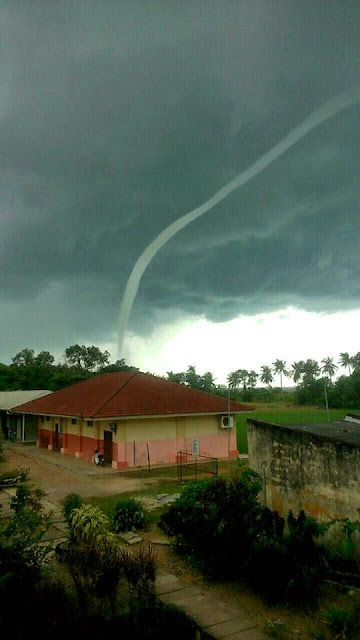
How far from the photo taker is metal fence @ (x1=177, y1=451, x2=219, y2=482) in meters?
19.2

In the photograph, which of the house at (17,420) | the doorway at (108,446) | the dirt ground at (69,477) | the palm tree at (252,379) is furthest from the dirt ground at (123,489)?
the palm tree at (252,379)

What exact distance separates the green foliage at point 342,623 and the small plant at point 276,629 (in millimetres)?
628

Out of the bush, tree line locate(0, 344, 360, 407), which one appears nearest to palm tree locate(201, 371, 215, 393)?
tree line locate(0, 344, 360, 407)

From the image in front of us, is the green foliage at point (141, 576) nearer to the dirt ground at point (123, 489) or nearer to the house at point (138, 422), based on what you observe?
the dirt ground at point (123, 489)

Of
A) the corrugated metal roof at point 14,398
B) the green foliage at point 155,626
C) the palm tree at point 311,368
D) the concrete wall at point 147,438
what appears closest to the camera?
the green foliage at point 155,626

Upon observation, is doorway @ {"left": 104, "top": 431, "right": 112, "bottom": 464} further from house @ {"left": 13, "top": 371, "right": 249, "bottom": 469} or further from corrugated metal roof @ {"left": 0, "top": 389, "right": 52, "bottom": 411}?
corrugated metal roof @ {"left": 0, "top": 389, "right": 52, "bottom": 411}

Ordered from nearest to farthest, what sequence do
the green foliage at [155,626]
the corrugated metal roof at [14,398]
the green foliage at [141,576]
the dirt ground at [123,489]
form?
1. the green foliage at [155,626]
2. the green foliage at [141,576]
3. the dirt ground at [123,489]
4. the corrugated metal roof at [14,398]

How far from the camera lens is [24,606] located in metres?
5.80

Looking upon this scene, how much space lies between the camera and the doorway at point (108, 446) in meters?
23.3

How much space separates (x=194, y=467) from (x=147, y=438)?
3.13 metres

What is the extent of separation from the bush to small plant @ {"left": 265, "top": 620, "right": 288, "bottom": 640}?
527cm

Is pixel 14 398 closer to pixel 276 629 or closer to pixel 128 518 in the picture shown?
pixel 128 518

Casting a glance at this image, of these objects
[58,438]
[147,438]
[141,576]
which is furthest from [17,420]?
[141,576]

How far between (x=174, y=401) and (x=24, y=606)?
66.4 feet
